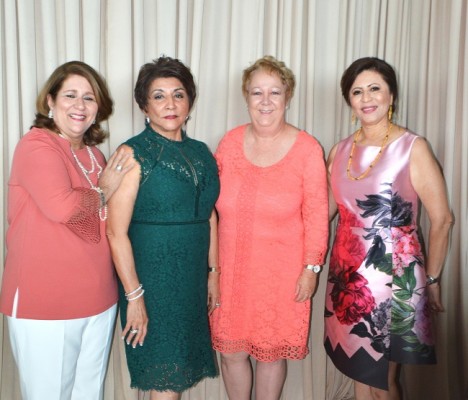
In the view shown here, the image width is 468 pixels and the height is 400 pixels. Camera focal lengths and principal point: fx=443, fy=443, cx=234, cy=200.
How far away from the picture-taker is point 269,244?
1913mm

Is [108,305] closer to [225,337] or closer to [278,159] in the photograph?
[225,337]

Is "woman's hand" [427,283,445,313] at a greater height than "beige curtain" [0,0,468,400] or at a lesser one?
lesser

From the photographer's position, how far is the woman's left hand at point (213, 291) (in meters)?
2.02

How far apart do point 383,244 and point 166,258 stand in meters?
0.88

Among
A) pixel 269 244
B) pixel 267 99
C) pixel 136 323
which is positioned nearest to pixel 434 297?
pixel 269 244

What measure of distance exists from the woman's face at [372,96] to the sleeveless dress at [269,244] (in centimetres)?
26

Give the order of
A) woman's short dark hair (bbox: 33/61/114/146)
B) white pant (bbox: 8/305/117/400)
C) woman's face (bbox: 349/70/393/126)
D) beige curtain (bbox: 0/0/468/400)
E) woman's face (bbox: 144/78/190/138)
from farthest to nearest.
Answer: beige curtain (bbox: 0/0/468/400)
woman's face (bbox: 349/70/393/126)
woman's face (bbox: 144/78/190/138)
woman's short dark hair (bbox: 33/61/114/146)
white pant (bbox: 8/305/117/400)

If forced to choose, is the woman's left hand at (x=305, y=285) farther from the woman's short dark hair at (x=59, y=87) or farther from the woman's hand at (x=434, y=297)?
the woman's short dark hair at (x=59, y=87)

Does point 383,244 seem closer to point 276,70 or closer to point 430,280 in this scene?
point 430,280

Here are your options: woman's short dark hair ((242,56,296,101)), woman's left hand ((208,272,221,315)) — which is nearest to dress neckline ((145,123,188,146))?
woman's short dark hair ((242,56,296,101))

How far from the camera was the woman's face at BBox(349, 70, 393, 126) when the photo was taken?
188 cm

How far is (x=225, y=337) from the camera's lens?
78.2 inches

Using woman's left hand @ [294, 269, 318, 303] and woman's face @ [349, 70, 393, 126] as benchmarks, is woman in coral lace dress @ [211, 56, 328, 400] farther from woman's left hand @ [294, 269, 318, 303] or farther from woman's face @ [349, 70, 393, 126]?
woman's face @ [349, 70, 393, 126]

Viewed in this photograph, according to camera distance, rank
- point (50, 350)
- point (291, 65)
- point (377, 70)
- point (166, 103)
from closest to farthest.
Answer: point (50, 350), point (166, 103), point (377, 70), point (291, 65)
